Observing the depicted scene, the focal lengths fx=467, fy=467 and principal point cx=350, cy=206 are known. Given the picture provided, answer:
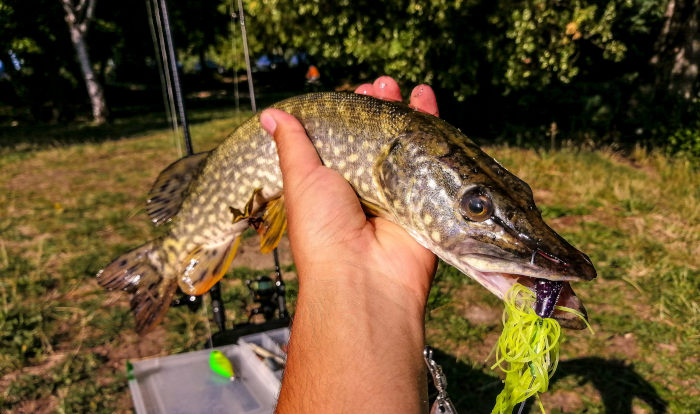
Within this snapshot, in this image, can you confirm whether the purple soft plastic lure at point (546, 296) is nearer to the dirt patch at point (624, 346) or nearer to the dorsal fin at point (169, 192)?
the dorsal fin at point (169, 192)

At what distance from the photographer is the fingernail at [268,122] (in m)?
2.36

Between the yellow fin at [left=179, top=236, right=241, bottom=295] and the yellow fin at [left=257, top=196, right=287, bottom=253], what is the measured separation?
16.3 inches

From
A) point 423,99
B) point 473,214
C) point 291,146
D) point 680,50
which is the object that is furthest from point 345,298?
point 680,50

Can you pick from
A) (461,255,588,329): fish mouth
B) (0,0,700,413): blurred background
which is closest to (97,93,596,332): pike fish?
(461,255,588,329): fish mouth

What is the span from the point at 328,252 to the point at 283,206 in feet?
2.16

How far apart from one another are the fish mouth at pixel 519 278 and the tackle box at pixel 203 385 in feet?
5.97

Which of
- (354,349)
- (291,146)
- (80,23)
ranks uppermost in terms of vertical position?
(80,23)

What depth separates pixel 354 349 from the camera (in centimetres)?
168

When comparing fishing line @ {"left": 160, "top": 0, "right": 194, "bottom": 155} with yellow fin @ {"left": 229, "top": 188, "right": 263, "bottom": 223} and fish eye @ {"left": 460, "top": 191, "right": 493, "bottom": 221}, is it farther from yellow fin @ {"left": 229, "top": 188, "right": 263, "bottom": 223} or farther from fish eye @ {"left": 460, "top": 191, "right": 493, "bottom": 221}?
fish eye @ {"left": 460, "top": 191, "right": 493, "bottom": 221}

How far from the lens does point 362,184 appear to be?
2.27m

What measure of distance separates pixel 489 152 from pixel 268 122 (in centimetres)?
673

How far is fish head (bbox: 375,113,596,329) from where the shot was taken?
63.6 inches

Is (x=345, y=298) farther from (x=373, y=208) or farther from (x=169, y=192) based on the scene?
(x=169, y=192)

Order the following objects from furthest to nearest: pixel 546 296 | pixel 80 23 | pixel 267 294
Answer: pixel 80 23 → pixel 267 294 → pixel 546 296
